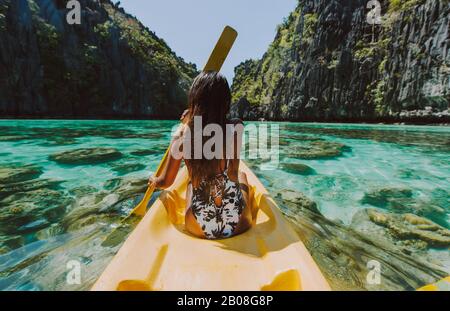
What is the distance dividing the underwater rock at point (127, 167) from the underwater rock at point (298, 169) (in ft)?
11.7

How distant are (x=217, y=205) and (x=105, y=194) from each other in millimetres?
3138

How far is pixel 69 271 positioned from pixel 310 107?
35.5m

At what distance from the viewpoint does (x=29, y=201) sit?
12.5 ft

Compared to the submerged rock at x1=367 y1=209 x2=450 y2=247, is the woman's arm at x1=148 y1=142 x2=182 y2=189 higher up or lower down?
higher up

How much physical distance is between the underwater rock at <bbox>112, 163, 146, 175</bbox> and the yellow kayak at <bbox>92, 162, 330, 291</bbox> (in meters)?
4.04

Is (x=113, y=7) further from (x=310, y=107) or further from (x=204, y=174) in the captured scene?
(x=204, y=174)

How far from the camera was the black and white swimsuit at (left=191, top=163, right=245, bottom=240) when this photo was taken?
1.84m

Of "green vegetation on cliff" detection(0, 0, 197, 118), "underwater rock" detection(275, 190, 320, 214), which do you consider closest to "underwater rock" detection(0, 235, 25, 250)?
"underwater rock" detection(275, 190, 320, 214)

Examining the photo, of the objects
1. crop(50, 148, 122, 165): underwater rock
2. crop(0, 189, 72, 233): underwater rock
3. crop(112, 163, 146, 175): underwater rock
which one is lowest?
crop(0, 189, 72, 233): underwater rock

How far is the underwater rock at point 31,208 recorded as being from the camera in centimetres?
314

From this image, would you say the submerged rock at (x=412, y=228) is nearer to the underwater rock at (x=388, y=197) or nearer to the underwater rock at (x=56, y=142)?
the underwater rock at (x=388, y=197)

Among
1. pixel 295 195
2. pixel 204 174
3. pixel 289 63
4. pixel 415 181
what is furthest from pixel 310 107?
pixel 204 174

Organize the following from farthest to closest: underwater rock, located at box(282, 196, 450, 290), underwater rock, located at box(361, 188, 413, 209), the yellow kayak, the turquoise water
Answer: underwater rock, located at box(361, 188, 413, 209) < the turquoise water < underwater rock, located at box(282, 196, 450, 290) < the yellow kayak

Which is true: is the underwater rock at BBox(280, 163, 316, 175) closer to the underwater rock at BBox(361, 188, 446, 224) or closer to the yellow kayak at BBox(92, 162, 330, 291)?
the underwater rock at BBox(361, 188, 446, 224)
